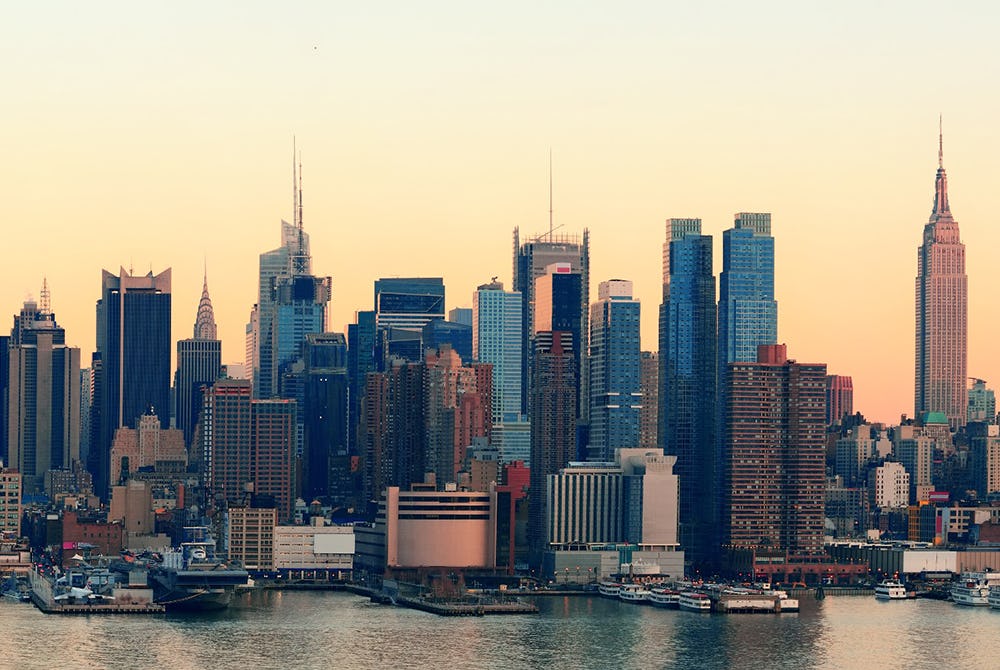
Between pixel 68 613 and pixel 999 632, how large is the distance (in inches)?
2985

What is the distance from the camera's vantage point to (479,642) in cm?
17250

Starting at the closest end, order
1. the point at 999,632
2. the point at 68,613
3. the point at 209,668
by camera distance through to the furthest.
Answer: the point at 209,668, the point at 999,632, the point at 68,613

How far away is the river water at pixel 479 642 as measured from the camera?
156 meters

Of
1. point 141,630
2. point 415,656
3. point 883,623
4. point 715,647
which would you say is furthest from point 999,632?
point 141,630

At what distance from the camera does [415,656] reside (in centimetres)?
15988

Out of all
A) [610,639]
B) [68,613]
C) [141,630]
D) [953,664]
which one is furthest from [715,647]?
[68,613]

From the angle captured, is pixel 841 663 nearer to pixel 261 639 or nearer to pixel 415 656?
pixel 415 656

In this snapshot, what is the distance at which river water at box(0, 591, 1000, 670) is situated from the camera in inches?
6161

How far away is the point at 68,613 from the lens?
198 meters

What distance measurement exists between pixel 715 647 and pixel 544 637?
529 inches

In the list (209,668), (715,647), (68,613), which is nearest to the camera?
(209,668)

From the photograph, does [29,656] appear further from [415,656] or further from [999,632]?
[999,632]

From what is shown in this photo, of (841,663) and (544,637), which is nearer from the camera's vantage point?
(841,663)

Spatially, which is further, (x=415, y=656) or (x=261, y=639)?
(x=261, y=639)
